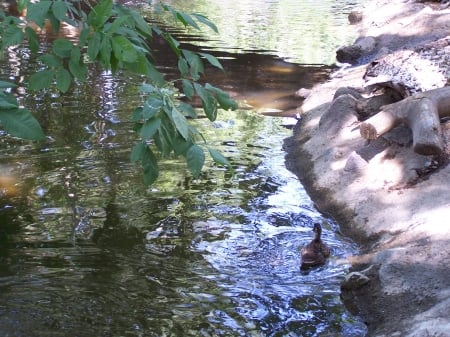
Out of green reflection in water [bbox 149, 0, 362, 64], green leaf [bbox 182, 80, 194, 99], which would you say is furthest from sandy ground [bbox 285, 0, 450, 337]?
green reflection in water [bbox 149, 0, 362, 64]

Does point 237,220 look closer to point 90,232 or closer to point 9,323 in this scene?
point 90,232

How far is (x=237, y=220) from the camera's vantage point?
6.86 metres

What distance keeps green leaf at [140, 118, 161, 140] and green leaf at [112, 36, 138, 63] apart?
0.23 meters

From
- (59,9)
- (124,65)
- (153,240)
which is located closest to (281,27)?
(153,240)

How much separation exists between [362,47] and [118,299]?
37.5 ft

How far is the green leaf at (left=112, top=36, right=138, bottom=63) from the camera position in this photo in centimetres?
247

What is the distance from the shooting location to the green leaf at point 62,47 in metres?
2.67

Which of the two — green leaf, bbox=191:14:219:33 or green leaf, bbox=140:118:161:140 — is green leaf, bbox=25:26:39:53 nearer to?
green leaf, bbox=191:14:219:33

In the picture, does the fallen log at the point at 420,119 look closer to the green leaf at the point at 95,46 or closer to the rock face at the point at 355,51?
the green leaf at the point at 95,46

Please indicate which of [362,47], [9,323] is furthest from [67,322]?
[362,47]

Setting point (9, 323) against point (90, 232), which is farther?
point (90, 232)

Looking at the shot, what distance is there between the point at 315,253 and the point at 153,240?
1524mm

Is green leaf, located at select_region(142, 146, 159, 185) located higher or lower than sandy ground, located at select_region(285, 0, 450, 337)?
higher

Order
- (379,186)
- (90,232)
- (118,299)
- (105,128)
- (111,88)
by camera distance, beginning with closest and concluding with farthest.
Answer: (118,299), (90,232), (379,186), (105,128), (111,88)
